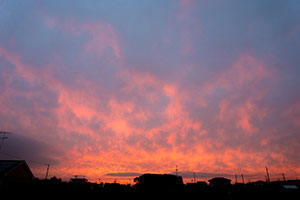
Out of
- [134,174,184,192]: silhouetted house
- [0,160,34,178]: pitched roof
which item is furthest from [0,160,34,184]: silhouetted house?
[134,174,184,192]: silhouetted house

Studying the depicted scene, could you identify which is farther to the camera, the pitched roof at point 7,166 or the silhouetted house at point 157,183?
the pitched roof at point 7,166

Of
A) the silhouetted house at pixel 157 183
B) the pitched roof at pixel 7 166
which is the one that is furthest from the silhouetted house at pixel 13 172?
the silhouetted house at pixel 157 183

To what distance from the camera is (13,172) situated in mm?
31500

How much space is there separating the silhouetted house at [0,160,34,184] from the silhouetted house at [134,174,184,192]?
89.1 feet

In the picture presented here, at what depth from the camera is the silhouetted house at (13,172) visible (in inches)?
1158

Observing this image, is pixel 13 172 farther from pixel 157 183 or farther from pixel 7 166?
pixel 157 183

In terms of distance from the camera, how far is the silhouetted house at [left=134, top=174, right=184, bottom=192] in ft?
49.3

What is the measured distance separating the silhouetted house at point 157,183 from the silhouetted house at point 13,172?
2715cm

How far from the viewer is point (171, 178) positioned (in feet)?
52.2

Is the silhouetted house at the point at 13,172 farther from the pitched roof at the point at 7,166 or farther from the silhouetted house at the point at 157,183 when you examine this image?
the silhouetted house at the point at 157,183

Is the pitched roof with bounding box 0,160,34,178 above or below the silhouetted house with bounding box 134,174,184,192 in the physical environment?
above

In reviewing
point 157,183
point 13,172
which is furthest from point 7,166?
point 157,183

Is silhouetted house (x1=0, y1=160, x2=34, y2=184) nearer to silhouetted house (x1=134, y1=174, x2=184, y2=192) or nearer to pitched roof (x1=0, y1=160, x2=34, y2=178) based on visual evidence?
pitched roof (x1=0, y1=160, x2=34, y2=178)

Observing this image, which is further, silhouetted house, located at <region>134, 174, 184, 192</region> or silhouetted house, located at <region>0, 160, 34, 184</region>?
silhouetted house, located at <region>0, 160, 34, 184</region>
